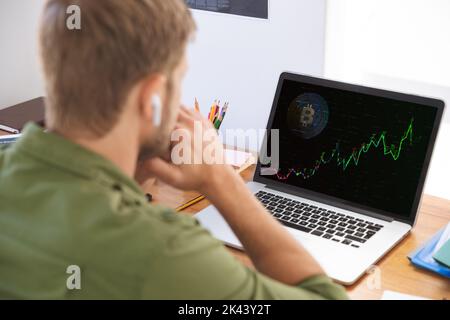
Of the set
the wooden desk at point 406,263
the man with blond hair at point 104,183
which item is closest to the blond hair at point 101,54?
the man with blond hair at point 104,183

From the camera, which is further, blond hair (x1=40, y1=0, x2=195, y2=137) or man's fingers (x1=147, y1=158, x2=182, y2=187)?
man's fingers (x1=147, y1=158, x2=182, y2=187)

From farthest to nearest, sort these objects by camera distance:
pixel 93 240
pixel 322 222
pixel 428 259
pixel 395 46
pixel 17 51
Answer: pixel 17 51 < pixel 395 46 < pixel 322 222 < pixel 428 259 < pixel 93 240

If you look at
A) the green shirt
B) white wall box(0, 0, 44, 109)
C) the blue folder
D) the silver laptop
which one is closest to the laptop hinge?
the silver laptop

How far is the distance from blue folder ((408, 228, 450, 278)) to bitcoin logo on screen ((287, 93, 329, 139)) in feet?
1.15

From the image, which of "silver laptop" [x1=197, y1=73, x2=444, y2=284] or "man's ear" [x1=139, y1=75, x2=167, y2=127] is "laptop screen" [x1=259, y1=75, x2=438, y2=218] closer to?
"silver laptop" [x1=197, y1=73, x2=444, y2=284]

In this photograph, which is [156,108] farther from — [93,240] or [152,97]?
[93,240]

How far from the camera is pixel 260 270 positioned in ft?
3.72

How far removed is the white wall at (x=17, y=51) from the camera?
81.8 inches

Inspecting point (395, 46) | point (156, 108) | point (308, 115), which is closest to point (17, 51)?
point (308, 115)

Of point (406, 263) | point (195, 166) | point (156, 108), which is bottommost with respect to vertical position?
point (406, 263)

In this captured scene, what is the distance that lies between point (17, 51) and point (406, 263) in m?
1.33

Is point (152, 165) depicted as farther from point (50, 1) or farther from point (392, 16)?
point (392, 16)

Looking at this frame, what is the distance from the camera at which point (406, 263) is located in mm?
1366

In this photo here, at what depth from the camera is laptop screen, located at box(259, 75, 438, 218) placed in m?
1.48
